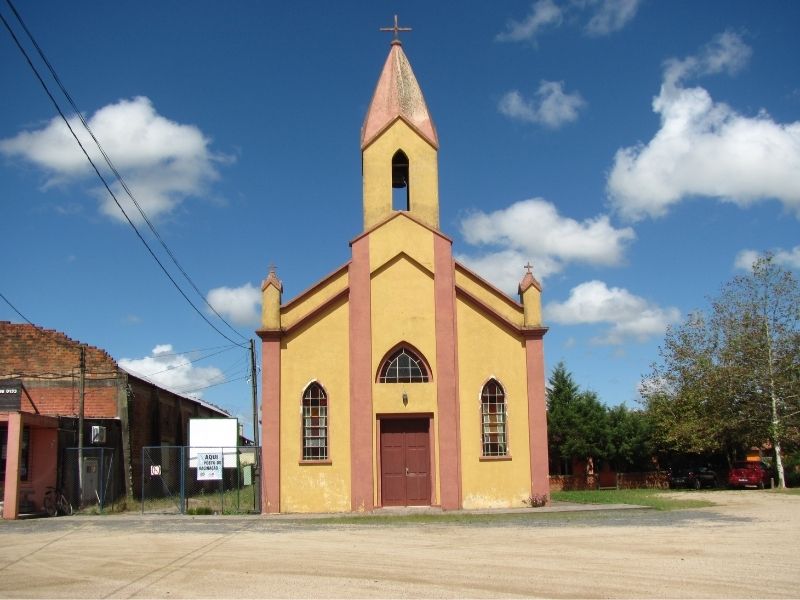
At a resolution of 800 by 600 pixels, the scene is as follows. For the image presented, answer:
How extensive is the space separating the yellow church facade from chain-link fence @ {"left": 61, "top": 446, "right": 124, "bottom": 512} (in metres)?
7.27

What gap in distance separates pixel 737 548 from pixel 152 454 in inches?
1024

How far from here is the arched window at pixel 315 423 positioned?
22797 mm

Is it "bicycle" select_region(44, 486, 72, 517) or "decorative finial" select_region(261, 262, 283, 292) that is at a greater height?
"decorative finial" select_region(261, 262, 283, 292)

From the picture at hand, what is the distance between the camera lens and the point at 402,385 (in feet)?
75.9

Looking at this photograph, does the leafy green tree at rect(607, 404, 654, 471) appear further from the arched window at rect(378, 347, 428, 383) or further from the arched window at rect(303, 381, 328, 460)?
the arched window at rect(303, 381, 328, 460)

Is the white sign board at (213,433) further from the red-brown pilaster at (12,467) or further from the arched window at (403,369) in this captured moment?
the arched window at (403,369)

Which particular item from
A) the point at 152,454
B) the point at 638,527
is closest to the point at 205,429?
the point at 152,454

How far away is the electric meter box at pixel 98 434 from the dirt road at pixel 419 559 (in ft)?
29.4

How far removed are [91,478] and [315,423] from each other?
975 cm

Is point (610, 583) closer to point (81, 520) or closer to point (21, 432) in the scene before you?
point (81, 520)

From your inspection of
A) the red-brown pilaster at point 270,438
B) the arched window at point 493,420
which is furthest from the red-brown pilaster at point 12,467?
the arched window at point 493,420

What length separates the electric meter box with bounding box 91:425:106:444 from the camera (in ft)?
92.5

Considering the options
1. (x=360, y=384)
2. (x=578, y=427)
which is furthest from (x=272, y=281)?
(x=578, y=427)

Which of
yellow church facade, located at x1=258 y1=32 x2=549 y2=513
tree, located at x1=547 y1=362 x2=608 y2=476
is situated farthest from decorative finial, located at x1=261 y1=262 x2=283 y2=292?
tree, located at x1=547 y1=362 x2=608 y2=476
